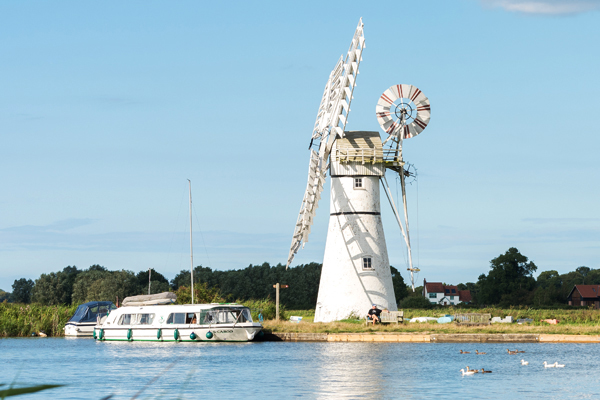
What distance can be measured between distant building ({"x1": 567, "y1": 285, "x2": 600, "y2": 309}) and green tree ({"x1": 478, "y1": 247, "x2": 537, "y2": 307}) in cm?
791

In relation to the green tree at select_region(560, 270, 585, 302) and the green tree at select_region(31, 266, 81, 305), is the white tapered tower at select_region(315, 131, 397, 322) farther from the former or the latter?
the green tree at select_region(560, 270, 585, 302)

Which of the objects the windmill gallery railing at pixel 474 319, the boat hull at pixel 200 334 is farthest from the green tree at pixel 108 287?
the windmill gallery railing at pixel 474 319

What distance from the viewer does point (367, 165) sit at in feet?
155

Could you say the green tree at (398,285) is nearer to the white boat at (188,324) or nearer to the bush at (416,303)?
the bush at (416,303)

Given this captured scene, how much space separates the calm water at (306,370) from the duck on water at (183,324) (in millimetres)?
774

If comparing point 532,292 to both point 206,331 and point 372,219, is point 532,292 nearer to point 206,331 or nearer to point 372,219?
point 372,219

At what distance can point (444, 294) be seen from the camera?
16900cm

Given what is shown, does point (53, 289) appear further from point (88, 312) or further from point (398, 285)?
point (88, 312)

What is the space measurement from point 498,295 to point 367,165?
219 feet

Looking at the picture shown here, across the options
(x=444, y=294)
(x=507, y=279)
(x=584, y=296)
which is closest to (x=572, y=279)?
(x=444, y=294)

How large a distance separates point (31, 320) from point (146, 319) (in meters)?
11.1

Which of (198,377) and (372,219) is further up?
(372,219)

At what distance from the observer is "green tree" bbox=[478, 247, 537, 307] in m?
105

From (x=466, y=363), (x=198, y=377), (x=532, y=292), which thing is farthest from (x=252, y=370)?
(x=532, y=292)
